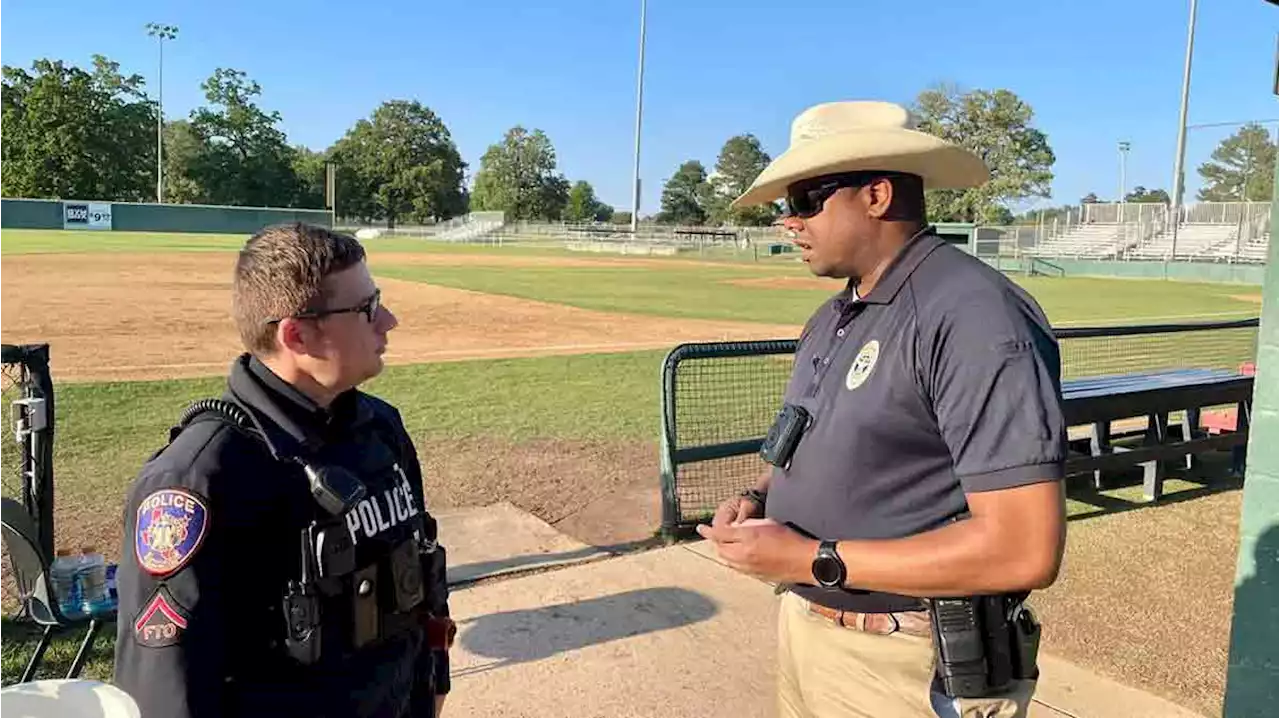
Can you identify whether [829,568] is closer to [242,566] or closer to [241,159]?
[242,566]

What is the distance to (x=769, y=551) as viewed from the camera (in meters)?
1.83

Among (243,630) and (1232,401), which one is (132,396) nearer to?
(243,630)

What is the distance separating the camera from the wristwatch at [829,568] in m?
A: 1.78

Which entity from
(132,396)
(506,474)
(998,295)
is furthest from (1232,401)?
(132,396)

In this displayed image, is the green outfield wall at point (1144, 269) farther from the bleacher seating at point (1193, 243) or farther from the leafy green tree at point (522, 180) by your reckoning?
the leafy green tree at point (522, 180)

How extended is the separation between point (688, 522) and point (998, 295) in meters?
4.14

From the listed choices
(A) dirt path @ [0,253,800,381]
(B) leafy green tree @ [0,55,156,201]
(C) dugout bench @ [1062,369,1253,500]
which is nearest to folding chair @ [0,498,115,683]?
(C) dugout bench @ [1062,369,1253,500]

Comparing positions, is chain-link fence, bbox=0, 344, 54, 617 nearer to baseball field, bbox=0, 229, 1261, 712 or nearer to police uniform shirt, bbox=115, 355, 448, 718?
baseball field, bbox=0, 229, 1261, 712

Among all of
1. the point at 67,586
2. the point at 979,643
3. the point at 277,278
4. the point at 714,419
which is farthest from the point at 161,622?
the point at 714,419

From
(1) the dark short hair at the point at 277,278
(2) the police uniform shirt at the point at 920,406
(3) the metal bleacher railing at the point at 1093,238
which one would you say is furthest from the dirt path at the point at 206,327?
(3) the metal bleacher railing at the point at 1093,238

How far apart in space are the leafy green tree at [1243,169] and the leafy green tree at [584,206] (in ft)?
216

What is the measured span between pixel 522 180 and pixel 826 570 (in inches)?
4482

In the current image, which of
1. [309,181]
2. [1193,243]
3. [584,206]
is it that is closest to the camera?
[1193,243]

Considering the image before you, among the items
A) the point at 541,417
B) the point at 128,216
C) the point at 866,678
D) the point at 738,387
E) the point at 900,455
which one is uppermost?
the point at 128,216
